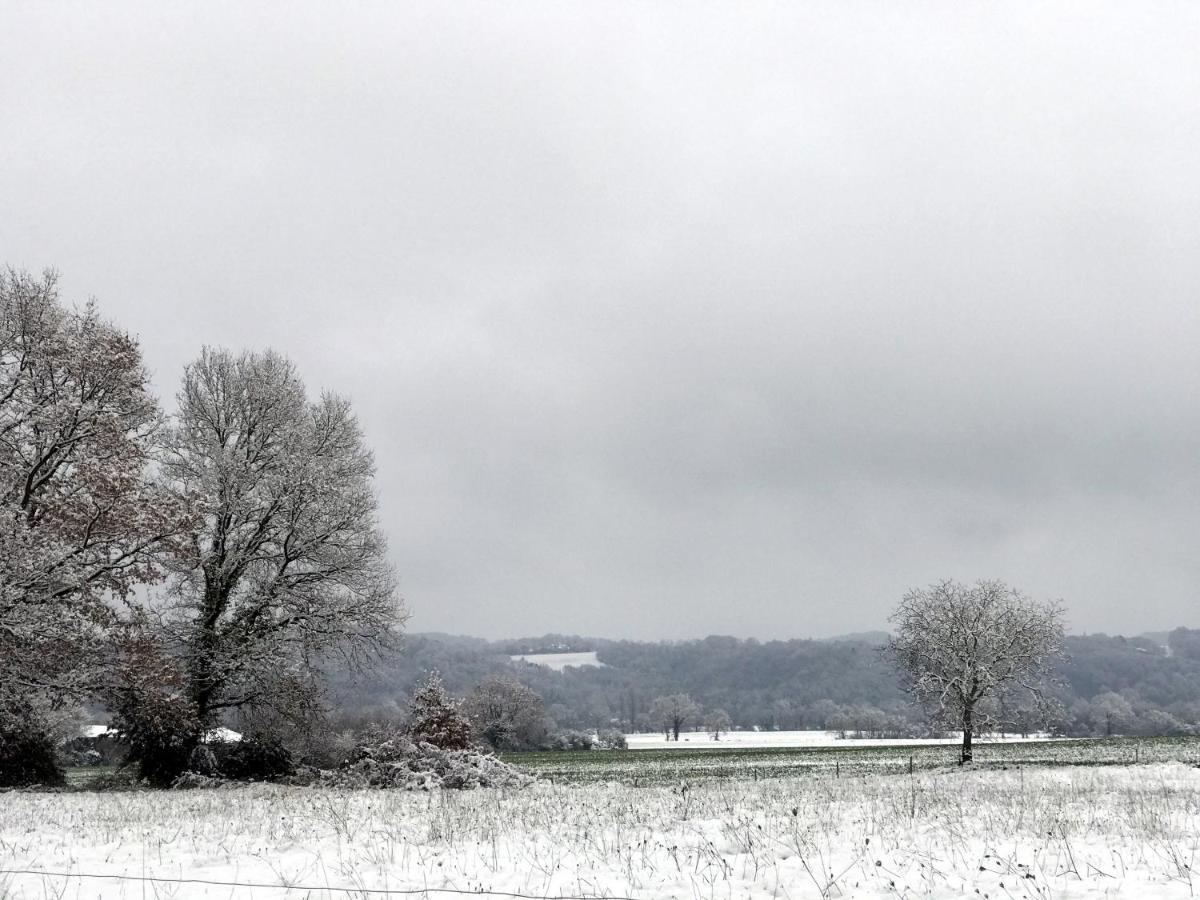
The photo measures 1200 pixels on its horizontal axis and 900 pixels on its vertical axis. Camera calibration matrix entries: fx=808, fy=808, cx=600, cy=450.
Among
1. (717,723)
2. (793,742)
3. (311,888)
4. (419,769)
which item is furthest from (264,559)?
(717,723)

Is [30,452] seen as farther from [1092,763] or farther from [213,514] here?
[1092,763]

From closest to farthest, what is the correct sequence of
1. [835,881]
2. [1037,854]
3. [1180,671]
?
[835,881] < [1037,854] < [1180,671]

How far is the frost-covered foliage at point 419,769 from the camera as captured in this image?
23266 millimetres

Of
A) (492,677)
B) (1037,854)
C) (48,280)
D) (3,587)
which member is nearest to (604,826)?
(1037,854)

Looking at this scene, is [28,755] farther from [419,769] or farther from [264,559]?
[419,769]

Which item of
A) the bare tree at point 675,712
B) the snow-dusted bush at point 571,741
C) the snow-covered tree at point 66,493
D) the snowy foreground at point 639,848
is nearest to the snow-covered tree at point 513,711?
the snow-dusted bush at point 571,741

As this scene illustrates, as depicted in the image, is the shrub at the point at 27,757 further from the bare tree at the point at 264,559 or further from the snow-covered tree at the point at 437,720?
the snow-covered tree at the point at 437,720

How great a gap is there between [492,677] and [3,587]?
8696cm

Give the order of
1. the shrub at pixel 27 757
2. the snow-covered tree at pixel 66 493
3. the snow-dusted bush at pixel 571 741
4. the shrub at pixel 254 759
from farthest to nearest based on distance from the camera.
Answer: the snow-dusted bush at pixel 571 741
the shrub at pixel 254 759
the shrub at pixel 27 757
the snow-covered tree at pixel 66 493

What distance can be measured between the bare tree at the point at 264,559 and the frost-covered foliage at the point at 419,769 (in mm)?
3058

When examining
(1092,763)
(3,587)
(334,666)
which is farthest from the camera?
(1092,763)

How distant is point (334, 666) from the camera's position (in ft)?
91.8

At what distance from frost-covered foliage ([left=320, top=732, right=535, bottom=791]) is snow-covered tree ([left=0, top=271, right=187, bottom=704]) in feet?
26.1

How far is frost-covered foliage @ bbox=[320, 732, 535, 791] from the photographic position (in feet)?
76.3
